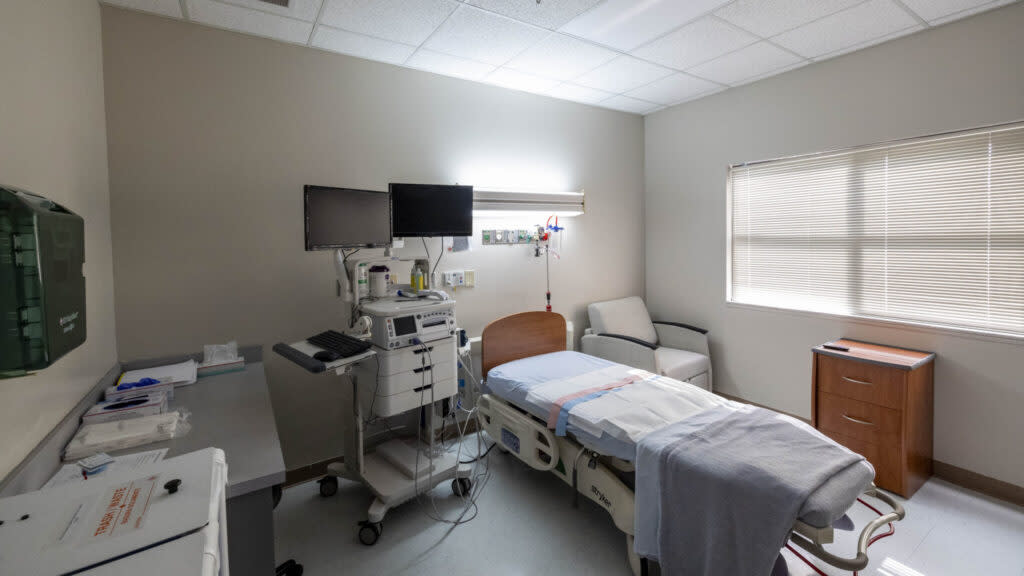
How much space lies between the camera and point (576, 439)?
92.7 inches

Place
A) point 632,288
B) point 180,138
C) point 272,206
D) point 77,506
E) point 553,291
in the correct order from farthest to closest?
point 632,288 → point 553,291 → point 272,206 → point 180,138 → point 77,506

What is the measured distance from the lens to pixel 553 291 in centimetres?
397

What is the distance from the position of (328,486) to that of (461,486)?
31.3 inches

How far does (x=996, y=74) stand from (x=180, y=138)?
4.51 meters

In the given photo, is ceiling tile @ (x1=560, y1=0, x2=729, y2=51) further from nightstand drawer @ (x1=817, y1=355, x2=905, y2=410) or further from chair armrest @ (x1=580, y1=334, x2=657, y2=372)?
nightstand drawer @ (x1=817, y1=355, x2=905, y2=410)

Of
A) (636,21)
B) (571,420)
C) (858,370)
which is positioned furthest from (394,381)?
(858,370)

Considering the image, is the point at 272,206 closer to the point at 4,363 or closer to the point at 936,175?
the point at 4,363

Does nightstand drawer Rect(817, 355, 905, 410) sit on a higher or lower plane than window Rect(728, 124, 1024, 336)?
lower

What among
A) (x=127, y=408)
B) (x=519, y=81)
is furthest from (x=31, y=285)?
(x=519, y=81)

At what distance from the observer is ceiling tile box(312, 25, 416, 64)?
2602 mm

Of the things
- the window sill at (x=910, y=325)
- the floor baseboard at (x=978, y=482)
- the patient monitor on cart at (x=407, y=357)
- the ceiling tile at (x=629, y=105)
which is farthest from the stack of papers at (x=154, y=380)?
the floor baseboard at (x=978, y=482)

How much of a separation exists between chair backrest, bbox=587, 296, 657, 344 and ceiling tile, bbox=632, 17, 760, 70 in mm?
1982

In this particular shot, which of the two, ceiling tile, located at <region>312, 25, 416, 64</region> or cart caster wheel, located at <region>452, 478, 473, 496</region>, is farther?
cart caster wheel, located at <region>452, 478, 473, 496</region>

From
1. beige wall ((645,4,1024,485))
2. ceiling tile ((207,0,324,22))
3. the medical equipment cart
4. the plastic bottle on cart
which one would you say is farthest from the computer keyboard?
beige wall ((645,4,1024,485))
